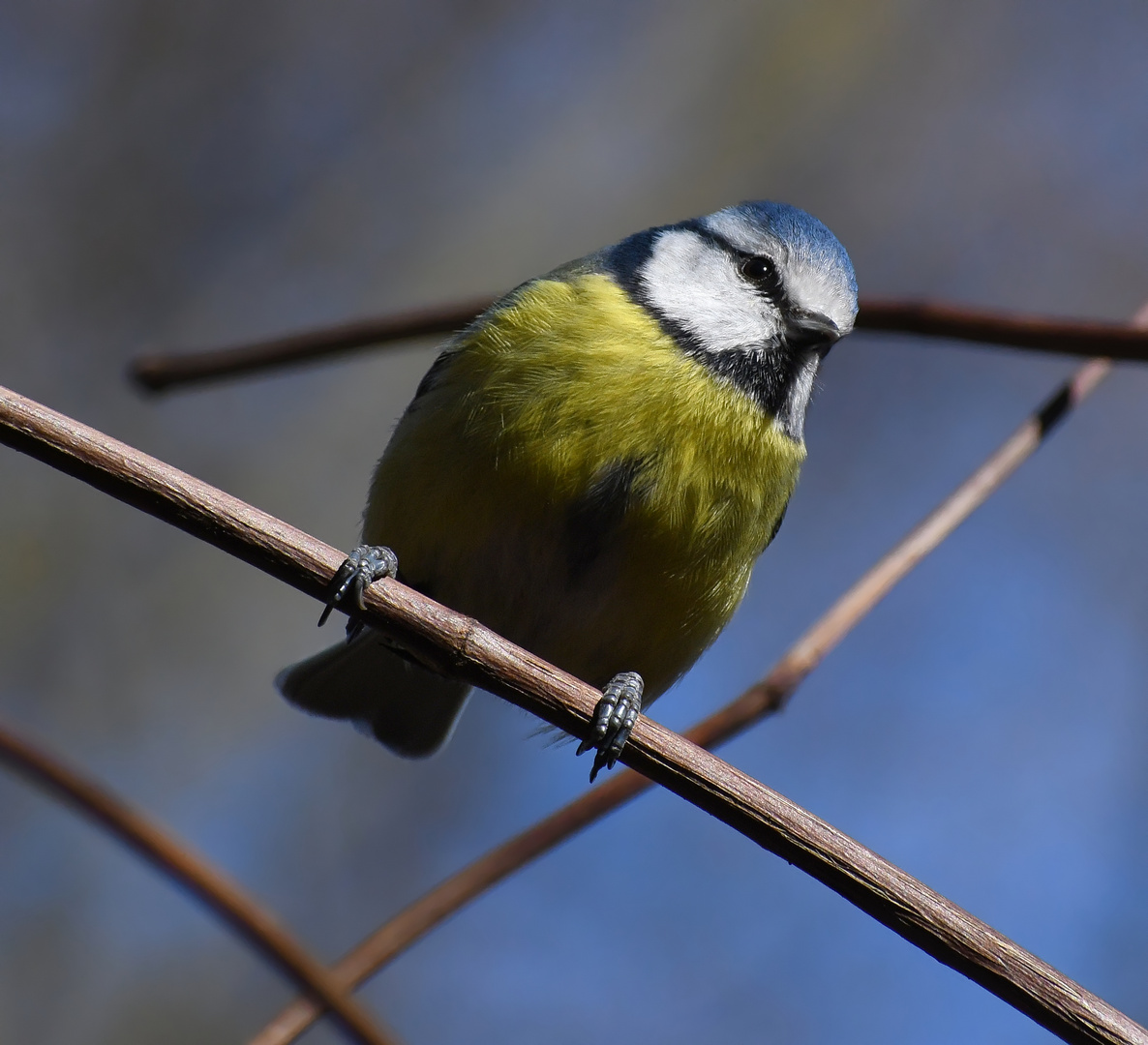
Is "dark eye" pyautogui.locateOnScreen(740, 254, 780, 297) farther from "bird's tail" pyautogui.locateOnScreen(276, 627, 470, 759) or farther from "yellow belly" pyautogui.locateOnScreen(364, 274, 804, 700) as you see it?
"bird's tail" pyautogui.locateOnScreen(276, 627, 470, 759)

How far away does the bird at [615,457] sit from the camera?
2457 millimetres

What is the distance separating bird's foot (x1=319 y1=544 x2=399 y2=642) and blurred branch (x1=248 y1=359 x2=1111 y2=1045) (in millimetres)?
407

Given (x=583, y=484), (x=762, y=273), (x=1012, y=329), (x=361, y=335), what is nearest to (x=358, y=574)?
(x=361, y=335)

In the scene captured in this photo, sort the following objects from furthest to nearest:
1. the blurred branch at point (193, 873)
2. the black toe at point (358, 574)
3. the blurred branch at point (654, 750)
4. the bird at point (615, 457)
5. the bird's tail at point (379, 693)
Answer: the bird's tail at point (379, 693) < the bird at point (615, 457) < the blurred branch at point (193, 873) < the black toe at point (358, 574) < the blurred branch at point (654, 750)

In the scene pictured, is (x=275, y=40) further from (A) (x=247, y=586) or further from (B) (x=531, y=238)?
(A) (x=247, y=586)

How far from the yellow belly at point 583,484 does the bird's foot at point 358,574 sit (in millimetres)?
211

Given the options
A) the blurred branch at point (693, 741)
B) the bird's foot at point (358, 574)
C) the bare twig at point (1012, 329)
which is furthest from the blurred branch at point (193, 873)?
the bare twig at point (1012, 329)

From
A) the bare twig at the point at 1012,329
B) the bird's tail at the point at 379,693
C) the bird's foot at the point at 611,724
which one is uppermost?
the bare twig at the point at 1012,329

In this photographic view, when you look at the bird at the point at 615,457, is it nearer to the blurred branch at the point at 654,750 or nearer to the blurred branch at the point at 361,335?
the blurred branch at the point at 361,335

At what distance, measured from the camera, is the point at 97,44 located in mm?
5598

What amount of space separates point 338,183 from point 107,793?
465cm

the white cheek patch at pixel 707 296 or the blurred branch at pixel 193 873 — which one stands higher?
the white cheek patch at pixel 707 296

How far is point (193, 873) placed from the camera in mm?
1692

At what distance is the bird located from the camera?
2457mm
